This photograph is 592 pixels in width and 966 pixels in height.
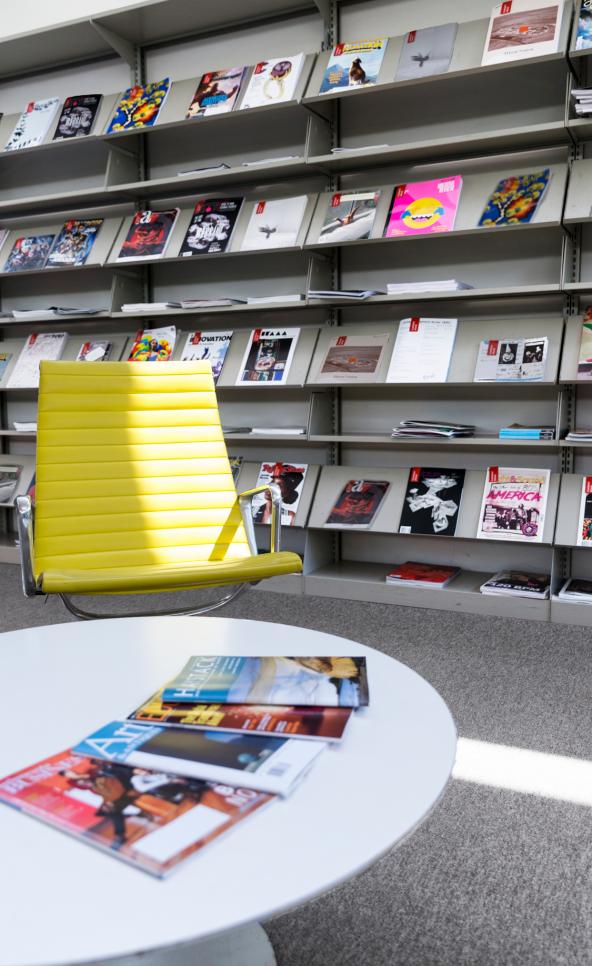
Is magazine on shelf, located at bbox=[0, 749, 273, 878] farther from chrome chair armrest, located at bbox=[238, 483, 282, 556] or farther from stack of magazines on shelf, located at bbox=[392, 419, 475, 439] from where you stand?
stack of magazines on shelf, located at bbox=[392, 419, 475, 439]

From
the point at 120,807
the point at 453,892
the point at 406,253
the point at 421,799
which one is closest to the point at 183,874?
the point at 120,807

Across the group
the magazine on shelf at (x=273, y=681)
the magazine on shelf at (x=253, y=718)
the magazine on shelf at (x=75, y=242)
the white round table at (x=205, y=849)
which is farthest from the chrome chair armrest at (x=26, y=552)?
the magazine on shelf at (x=75, y=242)

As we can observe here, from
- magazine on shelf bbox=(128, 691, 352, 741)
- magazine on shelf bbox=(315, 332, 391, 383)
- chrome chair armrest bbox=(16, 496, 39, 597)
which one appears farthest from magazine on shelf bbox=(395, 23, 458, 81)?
magazine on shelf bbox=(128, 691, 352, 741)

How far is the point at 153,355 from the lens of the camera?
3941 millimetres

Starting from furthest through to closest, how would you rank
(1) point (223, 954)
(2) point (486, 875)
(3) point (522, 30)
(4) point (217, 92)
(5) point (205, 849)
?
(4) point (217, 92), (3) point (522, 30), (2) point (486, 875), (1) point (223, 954), (5) point (205, 849)

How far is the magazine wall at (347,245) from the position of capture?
3260 mm

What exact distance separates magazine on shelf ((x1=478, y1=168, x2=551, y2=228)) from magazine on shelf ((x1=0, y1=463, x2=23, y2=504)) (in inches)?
105

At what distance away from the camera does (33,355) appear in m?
4.27

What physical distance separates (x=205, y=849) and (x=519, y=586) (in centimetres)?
262

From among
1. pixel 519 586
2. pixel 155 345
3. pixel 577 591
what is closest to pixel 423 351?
pixel 519 586

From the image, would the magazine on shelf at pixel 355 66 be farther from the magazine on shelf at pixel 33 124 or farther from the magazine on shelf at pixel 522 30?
the magazine on shelf at pixel 33 124

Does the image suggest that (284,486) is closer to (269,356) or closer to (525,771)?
(269,356)

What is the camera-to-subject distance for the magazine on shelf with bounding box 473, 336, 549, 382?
3.15 m

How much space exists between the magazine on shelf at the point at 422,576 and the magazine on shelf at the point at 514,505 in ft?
0.89
